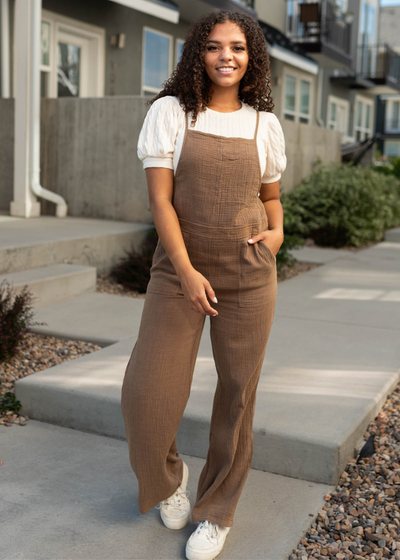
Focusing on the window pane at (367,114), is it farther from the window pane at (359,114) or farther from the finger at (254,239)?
the finger at (254,239)

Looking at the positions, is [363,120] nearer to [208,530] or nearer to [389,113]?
[389,113]

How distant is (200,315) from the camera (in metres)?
2.19

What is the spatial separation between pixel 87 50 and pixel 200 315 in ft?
30.6

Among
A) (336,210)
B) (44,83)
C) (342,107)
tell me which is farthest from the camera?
(342,107)

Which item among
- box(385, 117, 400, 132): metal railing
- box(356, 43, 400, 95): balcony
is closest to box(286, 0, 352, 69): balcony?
box(356, 43, 400, 95): balcony

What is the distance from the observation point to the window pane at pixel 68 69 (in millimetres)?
10055

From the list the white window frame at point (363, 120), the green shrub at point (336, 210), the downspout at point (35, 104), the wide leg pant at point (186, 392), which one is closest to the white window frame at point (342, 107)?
the white window frame at point (363, 120)

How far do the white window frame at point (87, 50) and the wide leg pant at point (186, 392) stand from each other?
8.49 m

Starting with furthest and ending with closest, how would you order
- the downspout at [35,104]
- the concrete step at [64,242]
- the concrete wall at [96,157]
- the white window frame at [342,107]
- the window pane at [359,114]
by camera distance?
the window pane at [359,114] < the white window frame at [342,107] < the concrete wall at [96,157] < the downspout at [35,104] < the concrete step at [64,242]

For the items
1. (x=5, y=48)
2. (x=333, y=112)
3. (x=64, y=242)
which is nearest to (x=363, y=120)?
(x=333, y=112)

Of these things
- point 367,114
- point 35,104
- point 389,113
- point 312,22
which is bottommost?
point 35,104

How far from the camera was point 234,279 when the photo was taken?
2.14 m

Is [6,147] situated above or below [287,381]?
above

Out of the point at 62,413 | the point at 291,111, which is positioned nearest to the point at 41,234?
the point at 62,413
